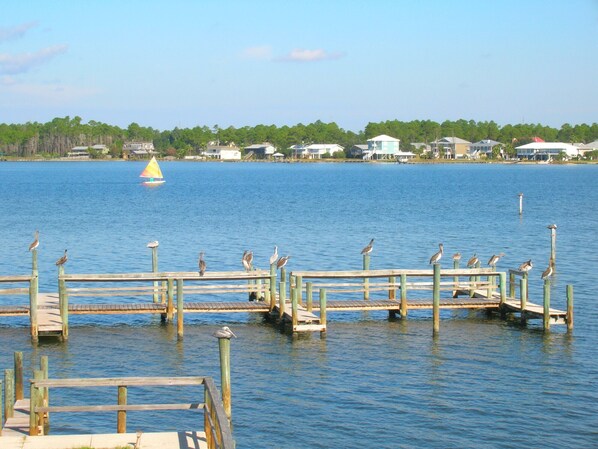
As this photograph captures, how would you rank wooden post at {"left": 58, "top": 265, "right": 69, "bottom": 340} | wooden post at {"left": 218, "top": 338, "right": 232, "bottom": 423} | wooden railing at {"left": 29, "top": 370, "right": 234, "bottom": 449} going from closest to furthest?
wooden railing at {"left": 29, "top": 370, "right": 234, "bottom": 449}
wooden post at {"left": 218, "top": 338, "right": 232, "bottom": 423}
wooden post at {"left": 58, "top": 265, "right": 69, "bottom": 340}

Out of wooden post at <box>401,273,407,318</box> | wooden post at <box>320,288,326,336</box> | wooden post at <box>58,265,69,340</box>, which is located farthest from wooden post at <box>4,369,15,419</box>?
wooden post at <box>401,273,407,318</box>

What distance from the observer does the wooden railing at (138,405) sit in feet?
47.8

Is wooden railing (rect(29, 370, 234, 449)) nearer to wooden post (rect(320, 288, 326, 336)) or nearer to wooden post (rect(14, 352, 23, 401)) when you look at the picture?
wooden post (rect(14, 352, 23, 401))

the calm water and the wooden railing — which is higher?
the wooden railing

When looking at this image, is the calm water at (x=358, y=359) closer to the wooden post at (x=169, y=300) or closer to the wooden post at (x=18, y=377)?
the wooden post at (x=169, y=300)

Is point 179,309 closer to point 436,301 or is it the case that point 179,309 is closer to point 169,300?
point 169,300

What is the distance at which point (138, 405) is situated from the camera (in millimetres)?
16250

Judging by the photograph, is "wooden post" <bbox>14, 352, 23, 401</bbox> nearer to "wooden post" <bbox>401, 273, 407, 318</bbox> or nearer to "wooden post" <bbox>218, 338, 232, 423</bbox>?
"wooden post" <bbox>218, 338, 232, 423</bbox>

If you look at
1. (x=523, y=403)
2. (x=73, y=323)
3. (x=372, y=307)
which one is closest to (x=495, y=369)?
(x=523, y=403)

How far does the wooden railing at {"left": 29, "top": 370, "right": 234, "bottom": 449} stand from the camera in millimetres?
14562

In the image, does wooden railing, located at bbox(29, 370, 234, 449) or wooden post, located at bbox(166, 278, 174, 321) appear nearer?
wooden railing, located at bbox(29, 370, 234, 449)

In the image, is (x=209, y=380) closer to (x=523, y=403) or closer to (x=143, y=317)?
(x=523, y=403)

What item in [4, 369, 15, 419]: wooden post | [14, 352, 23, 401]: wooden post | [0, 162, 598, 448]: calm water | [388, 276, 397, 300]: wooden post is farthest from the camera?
[388, 276, 397, 300]: wooden post

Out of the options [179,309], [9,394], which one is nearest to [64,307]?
[179,309]
